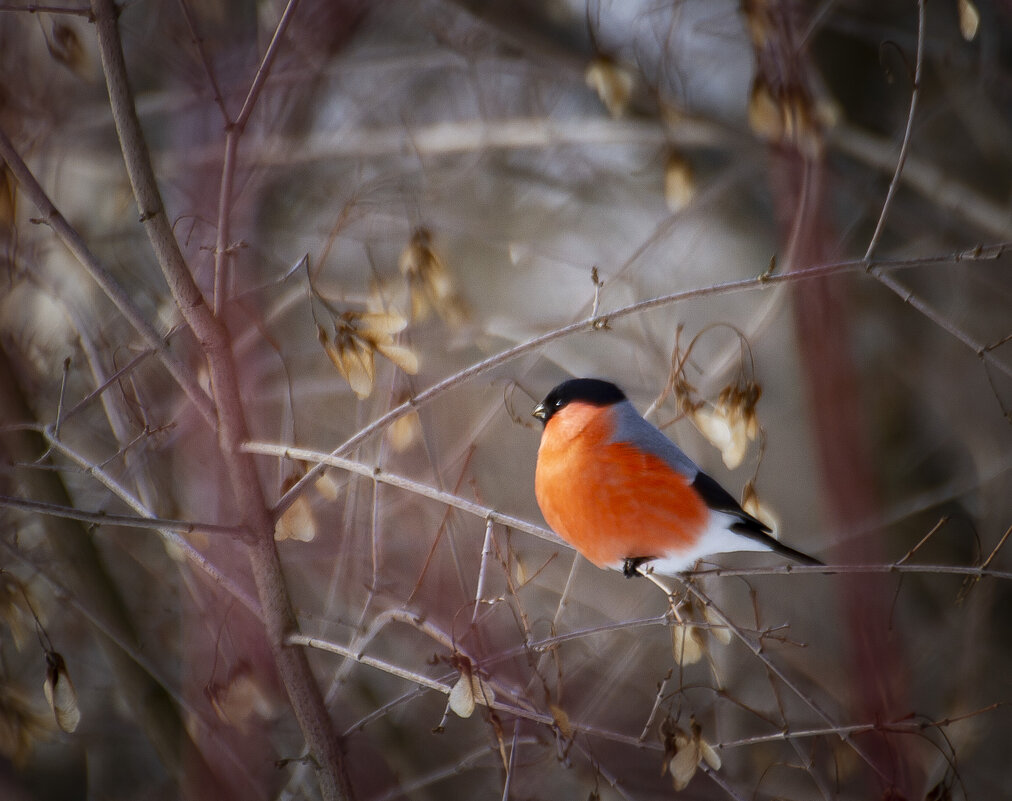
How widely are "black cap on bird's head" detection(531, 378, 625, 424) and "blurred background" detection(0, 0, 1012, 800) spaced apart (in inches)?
4.9

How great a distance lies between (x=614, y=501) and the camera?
165 cm

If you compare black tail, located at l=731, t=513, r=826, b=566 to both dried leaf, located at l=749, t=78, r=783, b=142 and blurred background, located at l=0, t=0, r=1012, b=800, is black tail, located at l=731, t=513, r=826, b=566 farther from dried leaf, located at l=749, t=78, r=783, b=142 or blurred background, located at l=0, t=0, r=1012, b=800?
dried leaf, located at l=749, t=78, r=783, b=142

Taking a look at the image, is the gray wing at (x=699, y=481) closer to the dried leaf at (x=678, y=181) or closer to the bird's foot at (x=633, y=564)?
the bird's foot at (x=633, y=564)

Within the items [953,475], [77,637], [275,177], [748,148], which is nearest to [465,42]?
[275,177]

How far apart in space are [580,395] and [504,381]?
0.98ft

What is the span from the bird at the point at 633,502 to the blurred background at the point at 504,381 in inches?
3.6

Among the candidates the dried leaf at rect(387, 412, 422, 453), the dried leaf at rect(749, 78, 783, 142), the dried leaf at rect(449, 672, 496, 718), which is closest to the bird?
the dried leaf at rect(387, 412, 422, 453)

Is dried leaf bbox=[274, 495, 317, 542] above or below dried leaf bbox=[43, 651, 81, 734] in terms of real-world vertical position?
above

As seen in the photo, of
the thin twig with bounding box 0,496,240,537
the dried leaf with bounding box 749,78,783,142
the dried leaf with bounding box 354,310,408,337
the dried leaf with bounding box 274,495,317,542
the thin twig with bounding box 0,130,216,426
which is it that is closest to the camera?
the thin twig with bounding box 0,496,240,537

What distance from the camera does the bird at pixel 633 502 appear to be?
5.40 feet

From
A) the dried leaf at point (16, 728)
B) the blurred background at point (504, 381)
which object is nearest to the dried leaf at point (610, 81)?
the blurred background at point (504, 381)

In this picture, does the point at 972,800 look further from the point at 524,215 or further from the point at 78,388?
the point at 78,388

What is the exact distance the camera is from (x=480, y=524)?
8.57 ft

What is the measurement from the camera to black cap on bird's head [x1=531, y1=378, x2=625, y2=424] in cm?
188
